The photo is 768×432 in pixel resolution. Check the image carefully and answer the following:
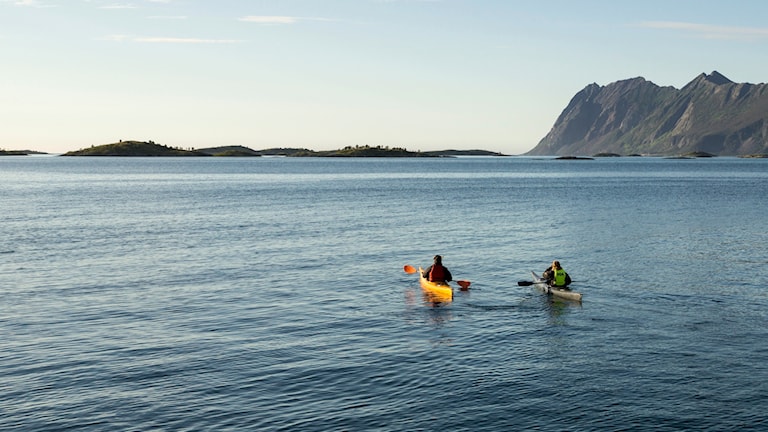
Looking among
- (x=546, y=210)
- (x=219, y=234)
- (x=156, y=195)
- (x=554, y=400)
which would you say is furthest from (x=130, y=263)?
(x=156, y=195)

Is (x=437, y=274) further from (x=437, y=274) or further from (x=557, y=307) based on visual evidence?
(x=557, y=307)

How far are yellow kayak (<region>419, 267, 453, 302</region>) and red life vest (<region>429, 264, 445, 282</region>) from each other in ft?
1.25

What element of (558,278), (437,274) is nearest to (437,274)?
(437,274)

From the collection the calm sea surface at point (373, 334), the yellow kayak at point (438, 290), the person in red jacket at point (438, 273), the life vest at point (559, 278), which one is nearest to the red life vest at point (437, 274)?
the person in red jacket at point (438, 273)

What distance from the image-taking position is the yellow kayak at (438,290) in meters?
44.4

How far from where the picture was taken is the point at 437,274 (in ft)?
151

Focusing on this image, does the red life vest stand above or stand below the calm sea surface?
above

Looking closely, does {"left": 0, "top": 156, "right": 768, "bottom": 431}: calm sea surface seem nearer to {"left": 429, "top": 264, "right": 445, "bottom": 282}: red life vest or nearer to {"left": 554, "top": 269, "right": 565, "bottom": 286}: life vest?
{"left": 554, "top": 269, "right": 565, "bottom": 286}: life vest

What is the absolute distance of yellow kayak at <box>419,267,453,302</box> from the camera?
44406 millimetres

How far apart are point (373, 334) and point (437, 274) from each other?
38.0 feet

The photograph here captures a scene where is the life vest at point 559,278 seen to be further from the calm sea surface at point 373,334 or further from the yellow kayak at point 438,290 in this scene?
the yellow kayak at point 438,290

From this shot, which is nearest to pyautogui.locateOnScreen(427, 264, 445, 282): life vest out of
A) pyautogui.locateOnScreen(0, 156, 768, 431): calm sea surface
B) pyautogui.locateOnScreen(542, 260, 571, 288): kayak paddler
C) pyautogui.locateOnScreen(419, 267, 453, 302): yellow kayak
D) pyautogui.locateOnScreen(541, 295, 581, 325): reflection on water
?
pyautogui.locateOnScreen(419, 267, 453, 302): yellow kayak

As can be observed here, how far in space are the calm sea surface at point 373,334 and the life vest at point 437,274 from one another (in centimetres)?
205

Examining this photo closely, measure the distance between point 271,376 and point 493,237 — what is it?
4928cm
